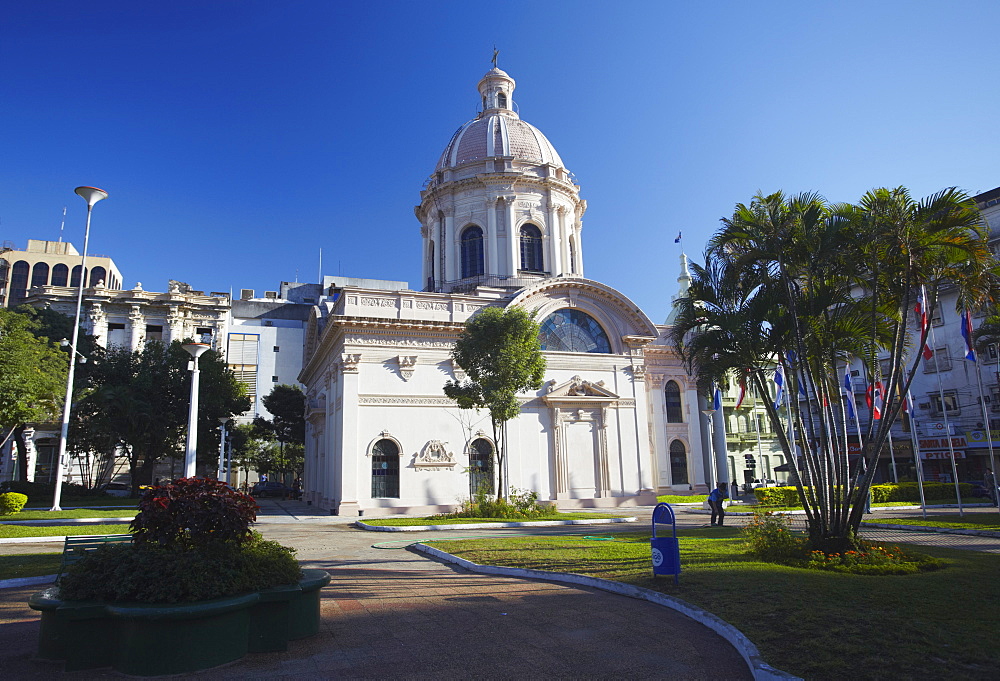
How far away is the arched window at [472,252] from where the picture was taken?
130ft

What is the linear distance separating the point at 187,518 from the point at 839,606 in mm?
8119

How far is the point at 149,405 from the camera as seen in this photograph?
3669 cm

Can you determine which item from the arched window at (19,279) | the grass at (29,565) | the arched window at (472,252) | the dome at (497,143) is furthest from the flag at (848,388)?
the arched window at (19,279)

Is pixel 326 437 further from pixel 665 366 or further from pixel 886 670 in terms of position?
pixel 886 670

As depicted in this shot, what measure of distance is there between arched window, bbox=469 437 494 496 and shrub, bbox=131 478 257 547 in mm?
23085

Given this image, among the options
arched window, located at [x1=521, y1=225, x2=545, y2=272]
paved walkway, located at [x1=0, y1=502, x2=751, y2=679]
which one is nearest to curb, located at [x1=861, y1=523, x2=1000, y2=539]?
paved walkway, located at [x1=0, y1=502, x2=751, y2=679]

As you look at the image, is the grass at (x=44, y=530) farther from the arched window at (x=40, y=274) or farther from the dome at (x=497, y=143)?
the arched window at (x=40, y=274)

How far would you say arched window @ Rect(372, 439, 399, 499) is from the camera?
29.4 metres

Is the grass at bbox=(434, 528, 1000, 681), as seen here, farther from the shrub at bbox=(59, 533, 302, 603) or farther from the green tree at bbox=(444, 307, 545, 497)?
the green tree at bbox=(444, 307, 545, 497)

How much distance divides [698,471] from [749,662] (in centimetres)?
3415

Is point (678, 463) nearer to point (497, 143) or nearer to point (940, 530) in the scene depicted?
point (940, 530)

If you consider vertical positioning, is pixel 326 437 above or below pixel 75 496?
above

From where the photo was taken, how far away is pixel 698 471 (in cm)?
3888

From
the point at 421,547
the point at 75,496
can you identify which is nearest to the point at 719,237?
the point at 421,547
